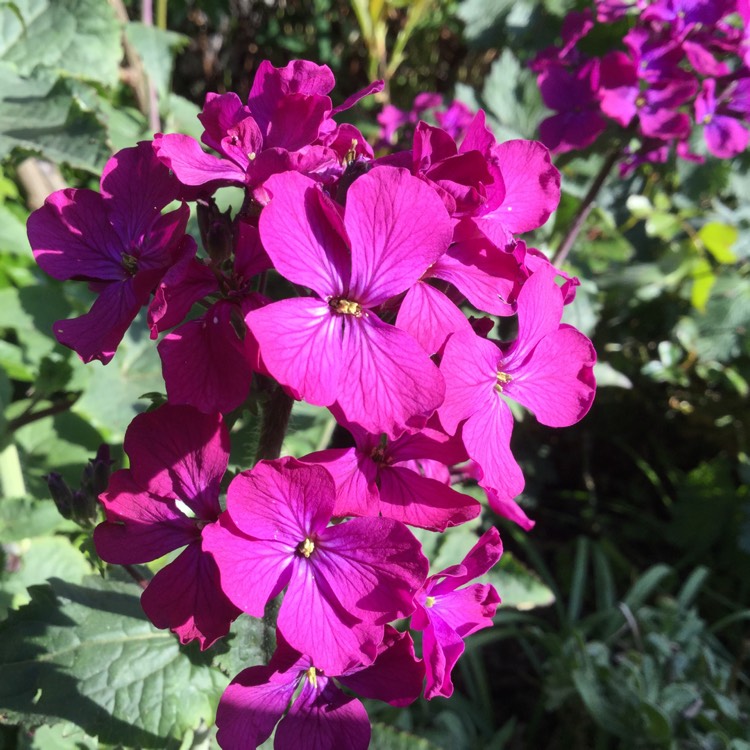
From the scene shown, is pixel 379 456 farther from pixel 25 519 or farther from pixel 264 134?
pixel 25 519

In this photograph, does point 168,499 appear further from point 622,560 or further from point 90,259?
point 622,560

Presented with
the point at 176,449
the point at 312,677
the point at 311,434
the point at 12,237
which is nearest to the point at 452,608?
the point at 312,677

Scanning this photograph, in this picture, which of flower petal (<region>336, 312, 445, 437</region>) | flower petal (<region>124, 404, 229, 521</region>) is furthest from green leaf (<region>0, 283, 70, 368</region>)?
flower petal (<region>336, 312, 445, 437</region>)

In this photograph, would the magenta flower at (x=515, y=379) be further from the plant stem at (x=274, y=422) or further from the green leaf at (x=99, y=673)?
the green leaf at (x=99, y=673)

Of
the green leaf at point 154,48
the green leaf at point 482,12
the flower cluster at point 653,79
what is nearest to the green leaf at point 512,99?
the flower cluster at point 653,79

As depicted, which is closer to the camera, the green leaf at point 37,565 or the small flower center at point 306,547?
the small flower center at point 306,547

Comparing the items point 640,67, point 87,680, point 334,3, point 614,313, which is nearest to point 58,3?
point 640,67
